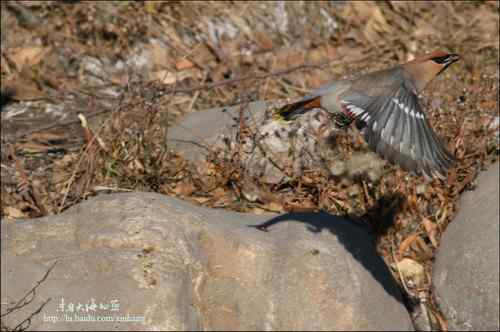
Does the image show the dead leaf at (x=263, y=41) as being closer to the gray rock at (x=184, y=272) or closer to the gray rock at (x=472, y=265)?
the gray rock at (x=472, y=265)

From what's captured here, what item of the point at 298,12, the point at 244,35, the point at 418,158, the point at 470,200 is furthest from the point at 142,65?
the point at 418,158

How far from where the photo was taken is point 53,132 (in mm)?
5586

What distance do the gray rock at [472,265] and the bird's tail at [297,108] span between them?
1.15 metres

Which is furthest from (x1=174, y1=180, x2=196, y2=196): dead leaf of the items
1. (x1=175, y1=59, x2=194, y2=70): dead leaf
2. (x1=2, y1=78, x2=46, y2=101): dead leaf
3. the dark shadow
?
(x1=175, y1=59, x2=194, y2=70): dead leaf

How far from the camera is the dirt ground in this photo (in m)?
4.70

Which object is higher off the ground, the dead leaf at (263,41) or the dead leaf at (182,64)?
the dead leaf at (263,41)

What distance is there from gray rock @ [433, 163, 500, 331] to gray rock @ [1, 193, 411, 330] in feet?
1.68

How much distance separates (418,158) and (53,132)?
9.72 ft

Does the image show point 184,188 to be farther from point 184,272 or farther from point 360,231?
point 184,272

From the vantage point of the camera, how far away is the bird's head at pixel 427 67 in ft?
13.5

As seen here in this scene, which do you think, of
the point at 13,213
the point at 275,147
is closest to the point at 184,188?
the point at 275,147

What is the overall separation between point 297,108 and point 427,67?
0.71m

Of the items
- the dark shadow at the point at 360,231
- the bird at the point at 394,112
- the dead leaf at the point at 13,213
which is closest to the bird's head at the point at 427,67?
the bird at the point at 394,112

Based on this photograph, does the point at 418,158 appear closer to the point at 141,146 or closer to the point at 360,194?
the point at 360,194
